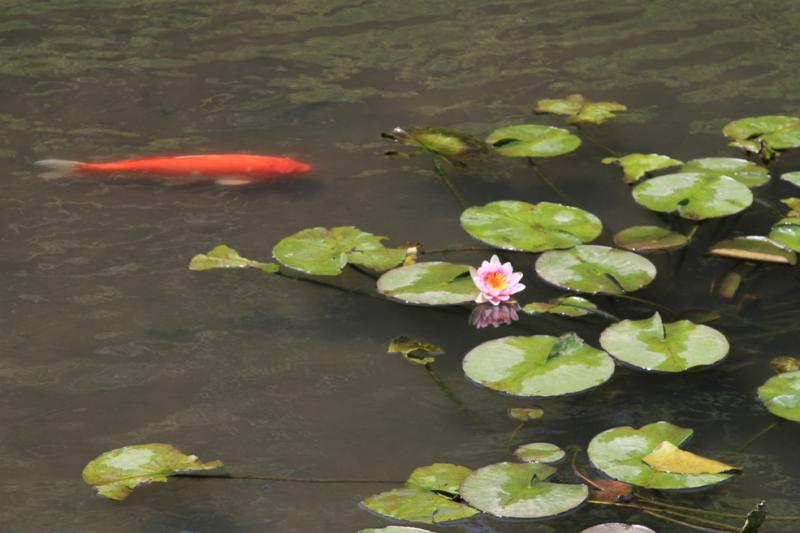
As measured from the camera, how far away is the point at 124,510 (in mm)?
2182

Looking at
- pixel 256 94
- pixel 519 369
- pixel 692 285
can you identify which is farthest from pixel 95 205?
pixel 692 285

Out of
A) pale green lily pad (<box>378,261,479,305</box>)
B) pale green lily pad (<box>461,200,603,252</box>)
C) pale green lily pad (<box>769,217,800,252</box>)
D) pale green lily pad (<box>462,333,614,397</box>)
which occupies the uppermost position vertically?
pale green lily pad (<box>461,200,603,252</box>)

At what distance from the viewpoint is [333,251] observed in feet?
9.55

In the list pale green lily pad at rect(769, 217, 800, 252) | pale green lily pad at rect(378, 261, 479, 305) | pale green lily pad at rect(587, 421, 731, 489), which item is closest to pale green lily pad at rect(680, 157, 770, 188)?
pale green lily pad at rect(769, 217, 800, 252)

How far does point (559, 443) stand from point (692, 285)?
765 mm

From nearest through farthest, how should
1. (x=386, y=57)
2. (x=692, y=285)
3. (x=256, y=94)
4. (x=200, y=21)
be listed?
(x=692, y=285)
(x=256, y=94)
(x=386, y=57)
(x=200, y=21)

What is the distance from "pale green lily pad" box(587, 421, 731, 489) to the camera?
213cm

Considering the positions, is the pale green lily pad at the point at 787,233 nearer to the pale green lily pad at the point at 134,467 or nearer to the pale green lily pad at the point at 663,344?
the pale green lily pad at the point at 663,344

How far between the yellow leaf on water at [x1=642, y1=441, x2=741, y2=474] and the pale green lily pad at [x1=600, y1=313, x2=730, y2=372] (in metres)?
0.30

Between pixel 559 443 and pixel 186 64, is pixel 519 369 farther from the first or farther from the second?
pixel 186 64

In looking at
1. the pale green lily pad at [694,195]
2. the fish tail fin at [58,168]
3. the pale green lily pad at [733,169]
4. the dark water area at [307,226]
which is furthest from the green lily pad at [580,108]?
the fish tail fin at [58,168]

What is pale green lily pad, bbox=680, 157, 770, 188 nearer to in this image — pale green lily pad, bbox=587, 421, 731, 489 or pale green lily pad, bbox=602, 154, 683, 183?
pale green lily pad, bbox=602, 154, 683, 183

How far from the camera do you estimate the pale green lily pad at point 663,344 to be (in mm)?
2469

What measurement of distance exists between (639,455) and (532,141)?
1.47m
